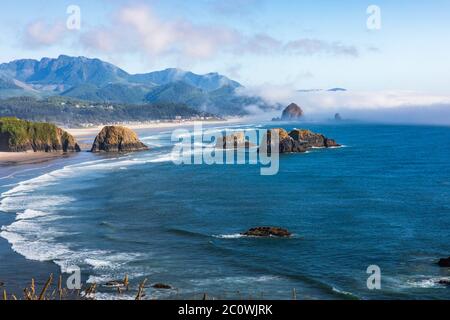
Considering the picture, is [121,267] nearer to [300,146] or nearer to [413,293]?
[413,293]

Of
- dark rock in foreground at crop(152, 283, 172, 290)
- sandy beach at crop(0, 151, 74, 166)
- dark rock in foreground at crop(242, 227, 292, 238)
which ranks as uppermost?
sandy beach at crop(0, 151, 74, 166)

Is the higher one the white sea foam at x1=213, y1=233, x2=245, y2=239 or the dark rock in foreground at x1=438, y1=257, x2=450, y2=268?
the white sea foam at x1=213, y1=233, x2=245, y2=239

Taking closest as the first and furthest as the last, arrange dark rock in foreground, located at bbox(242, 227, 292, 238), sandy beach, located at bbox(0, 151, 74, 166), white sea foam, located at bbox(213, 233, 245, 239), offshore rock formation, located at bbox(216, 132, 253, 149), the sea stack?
1. white sea foam, located at bbox(213, 233, 245, 239)
2. dark rock in foreground, located at bbox(242, 227, 292, 238)
3. sandy beach, located at bbox(0, 151, 74, 166)
4. the sea stack
5. offshore rock formation, located at bbox(216, 132, 253, 149)

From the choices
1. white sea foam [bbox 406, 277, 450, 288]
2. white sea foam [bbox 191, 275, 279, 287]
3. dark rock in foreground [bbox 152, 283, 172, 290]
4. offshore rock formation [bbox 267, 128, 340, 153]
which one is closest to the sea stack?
offshore rock formation [bbox 267, 128, 340, 153]

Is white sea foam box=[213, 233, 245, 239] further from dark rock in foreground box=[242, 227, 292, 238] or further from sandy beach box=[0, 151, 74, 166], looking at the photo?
sandy beach box=[0, 151, 74, 166]

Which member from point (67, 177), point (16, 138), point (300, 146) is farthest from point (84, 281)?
point (16, 138)
